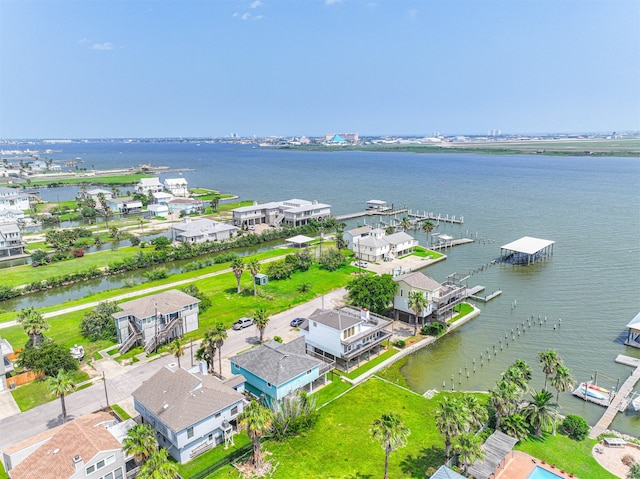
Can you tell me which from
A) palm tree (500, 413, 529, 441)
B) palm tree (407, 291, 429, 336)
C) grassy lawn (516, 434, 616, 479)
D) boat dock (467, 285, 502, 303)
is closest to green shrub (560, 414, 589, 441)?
grassy lawn (516, 434, 616, 479)

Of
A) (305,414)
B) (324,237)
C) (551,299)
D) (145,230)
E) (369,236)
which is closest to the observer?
(305,414)

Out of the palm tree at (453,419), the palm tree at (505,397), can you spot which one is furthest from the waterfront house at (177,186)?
the palm tree at (453,419)

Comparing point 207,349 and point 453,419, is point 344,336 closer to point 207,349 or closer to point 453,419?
point 207,349

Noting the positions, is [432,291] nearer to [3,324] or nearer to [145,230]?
[3,324]

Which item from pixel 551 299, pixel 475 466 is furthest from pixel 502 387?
pixel 551 299

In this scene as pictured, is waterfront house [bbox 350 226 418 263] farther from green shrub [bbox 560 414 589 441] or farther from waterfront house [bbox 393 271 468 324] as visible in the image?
green shrub [bbox 560 414 589 441]

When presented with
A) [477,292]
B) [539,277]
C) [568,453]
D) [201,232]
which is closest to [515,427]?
[568,453]
